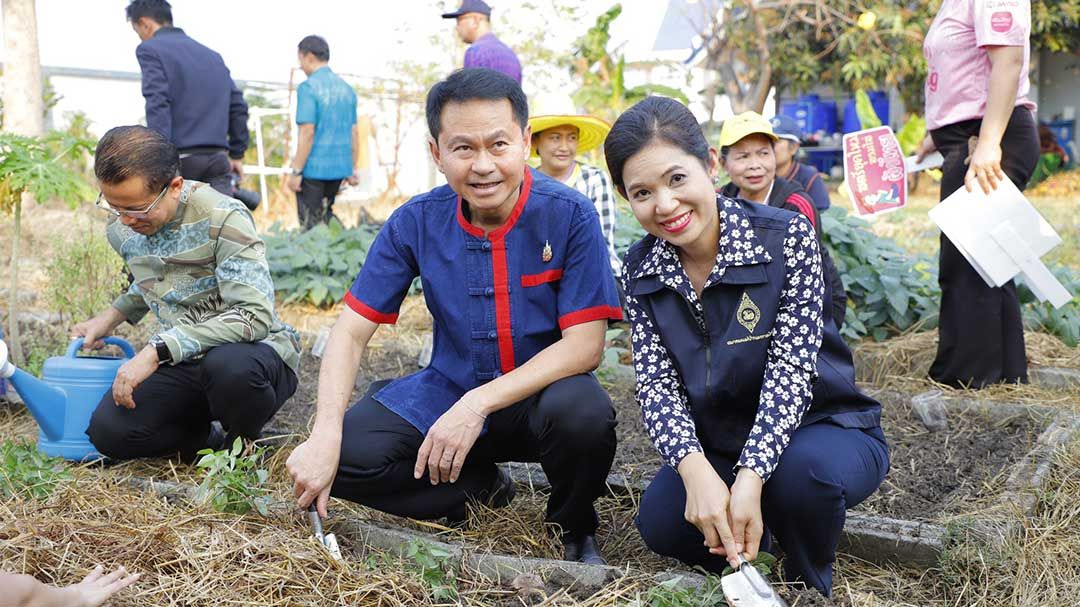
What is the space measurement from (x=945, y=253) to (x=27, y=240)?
632cm

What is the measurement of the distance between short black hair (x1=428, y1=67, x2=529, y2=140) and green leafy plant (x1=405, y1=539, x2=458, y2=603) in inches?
39.7

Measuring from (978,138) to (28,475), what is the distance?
340 cm

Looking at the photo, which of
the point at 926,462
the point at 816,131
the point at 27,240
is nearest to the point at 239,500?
the point at 926,462

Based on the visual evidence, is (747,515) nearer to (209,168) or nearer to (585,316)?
(585,316)

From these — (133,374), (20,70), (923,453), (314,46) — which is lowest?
(923,453)

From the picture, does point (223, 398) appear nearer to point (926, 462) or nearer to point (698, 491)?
point (698, 491)

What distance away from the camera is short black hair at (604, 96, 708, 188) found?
2270mm

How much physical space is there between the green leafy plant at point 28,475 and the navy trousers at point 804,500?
1.71 meters

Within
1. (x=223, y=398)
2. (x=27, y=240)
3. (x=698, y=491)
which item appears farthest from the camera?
(x=27, y=240)

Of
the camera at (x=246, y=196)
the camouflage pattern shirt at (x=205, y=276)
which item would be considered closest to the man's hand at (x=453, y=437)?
the camouflage pattern shirt at (x=205, y=276)

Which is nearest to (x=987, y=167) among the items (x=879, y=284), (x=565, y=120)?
(x=879, y=284)

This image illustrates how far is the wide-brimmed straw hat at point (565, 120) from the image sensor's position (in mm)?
4668

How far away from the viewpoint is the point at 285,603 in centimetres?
223

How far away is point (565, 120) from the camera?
4.68 m
